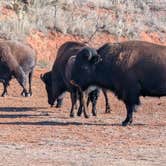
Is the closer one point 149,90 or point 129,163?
point 129,163

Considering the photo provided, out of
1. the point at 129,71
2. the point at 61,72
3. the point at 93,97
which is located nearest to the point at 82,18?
the point at 61,72

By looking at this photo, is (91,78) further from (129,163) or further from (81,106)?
(129,163)

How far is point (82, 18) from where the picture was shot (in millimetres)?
38719

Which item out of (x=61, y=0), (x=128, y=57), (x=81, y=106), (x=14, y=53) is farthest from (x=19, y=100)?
(x=61, y=0)

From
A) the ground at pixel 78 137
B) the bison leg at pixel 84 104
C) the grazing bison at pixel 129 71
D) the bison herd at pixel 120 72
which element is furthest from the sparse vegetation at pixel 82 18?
the grazing bison at pixel 129 71

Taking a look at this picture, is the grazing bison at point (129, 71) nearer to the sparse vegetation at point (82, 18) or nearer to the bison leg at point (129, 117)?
the bison leg at point (129, 117)

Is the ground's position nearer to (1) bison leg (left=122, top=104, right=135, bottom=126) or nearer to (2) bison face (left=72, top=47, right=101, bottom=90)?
(1) bison leg (left=122, top=104, right=135, bottom=126)

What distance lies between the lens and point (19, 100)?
22.4 m

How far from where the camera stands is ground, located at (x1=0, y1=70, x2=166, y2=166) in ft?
39.7

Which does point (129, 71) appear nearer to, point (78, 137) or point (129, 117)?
point (129, 117)

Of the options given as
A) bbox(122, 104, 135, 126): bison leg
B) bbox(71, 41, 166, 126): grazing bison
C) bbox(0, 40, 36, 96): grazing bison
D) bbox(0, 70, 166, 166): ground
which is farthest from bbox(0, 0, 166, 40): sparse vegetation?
Result: bbox(122, 104, 135, 126): bison leg

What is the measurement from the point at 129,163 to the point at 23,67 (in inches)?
532

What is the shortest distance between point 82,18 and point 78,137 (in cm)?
2450

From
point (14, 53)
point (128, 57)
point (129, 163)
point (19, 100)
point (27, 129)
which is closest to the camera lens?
point (129, 163)
